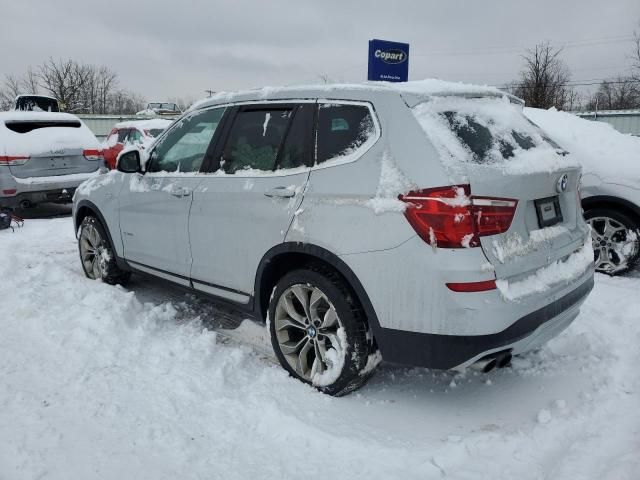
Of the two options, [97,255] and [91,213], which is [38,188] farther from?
[97,255]

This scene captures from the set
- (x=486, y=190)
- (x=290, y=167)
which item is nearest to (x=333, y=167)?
(x=290, y=167)

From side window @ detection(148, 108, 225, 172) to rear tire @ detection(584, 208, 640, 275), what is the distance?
12.7 feet

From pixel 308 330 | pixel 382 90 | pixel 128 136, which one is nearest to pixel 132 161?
pixel 308 330

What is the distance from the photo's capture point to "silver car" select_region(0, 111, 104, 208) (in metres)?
8.25

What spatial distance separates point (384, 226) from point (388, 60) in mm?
6382

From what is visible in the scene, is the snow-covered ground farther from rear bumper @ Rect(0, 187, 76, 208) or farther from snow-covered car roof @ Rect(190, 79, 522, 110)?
rear bumper @ Rect(0, 187, 76, 208)

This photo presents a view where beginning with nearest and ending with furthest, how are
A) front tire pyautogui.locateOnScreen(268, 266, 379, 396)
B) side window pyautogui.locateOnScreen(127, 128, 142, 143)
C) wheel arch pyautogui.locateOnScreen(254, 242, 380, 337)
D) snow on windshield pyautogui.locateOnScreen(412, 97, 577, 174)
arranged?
snow on windshield pyautogui.locateOnScreen(412, 97, 577, 174) → wheel arch pyautogui.locateOnScreen(254, 242, 380, 337) → front tire pyautogui.locateOnScreen(268, 266, 379, 396) → side window pyautogui.locateOnScreen(127, 128, 142, 143)

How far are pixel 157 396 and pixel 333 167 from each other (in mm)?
1709

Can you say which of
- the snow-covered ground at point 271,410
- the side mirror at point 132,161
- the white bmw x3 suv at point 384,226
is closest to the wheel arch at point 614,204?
the snow-covered ground at point 271,410

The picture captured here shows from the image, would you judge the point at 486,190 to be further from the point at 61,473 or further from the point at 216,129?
the point at 61,473

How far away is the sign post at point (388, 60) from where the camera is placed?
26.3ft

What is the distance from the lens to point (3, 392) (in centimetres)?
301

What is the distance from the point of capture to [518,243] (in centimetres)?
257

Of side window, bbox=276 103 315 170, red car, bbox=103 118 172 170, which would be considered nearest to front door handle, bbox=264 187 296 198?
side window, bbox=276 103 315 170
